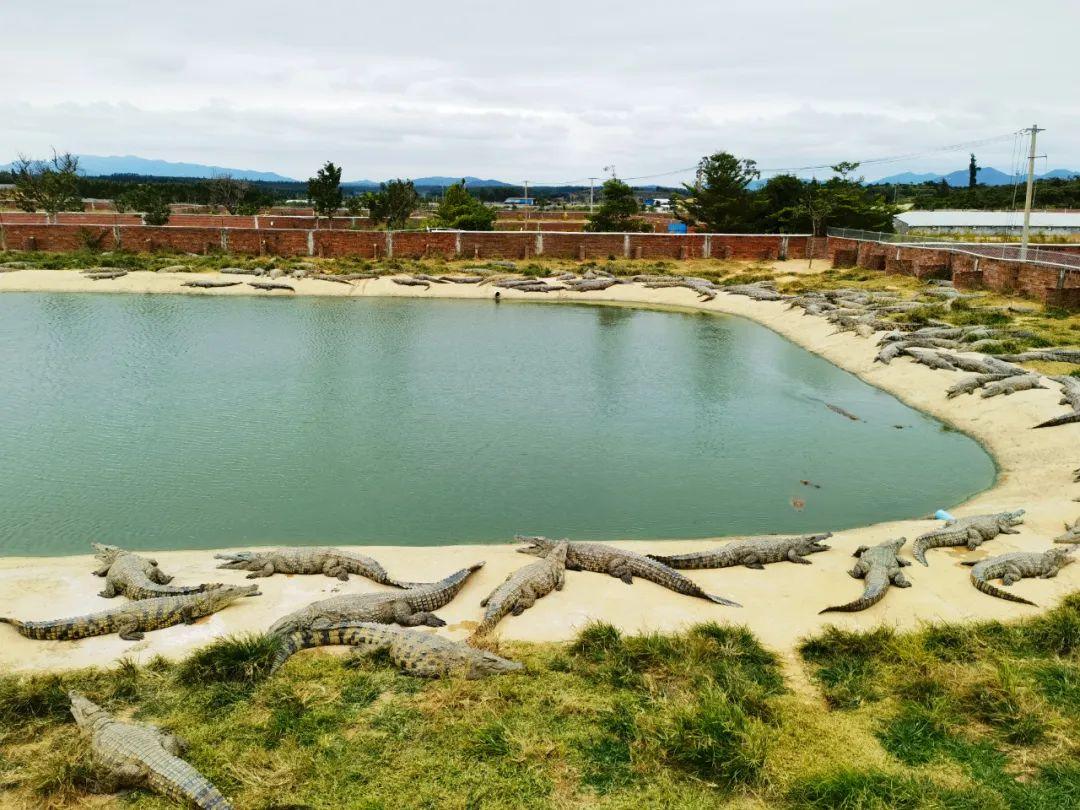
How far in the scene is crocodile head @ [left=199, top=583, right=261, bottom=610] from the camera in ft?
27.2

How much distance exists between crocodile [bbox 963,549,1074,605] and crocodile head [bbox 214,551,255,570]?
27.7 ft

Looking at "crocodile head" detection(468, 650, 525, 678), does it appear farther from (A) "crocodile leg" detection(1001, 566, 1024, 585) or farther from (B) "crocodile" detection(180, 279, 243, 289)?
(B) "crocodile" detection(180, 279, 243, 289)

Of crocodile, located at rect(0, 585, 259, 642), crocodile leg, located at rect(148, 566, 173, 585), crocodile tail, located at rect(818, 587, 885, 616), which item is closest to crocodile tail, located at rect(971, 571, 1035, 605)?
crocodile tail, located at rect(818, 587, 885, 616)

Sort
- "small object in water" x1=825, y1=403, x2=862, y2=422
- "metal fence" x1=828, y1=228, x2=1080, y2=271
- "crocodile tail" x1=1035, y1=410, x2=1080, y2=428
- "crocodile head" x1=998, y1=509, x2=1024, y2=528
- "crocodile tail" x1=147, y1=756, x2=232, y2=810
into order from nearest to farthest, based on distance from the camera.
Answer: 1. "crocodile tail" x1=147, y1=756, x2=232, y2=810
2. "crocodile head" x1=998, y1=509, x2=1024, y2=528
3. "crocodile tail" x1=1035, y1=410, x2=1080, y2=428
4. "small object in water" x1=825, y1=403, x2=862, y2=422
5. "metal fence" x1=828, y1=228, x2=1080, y2=271

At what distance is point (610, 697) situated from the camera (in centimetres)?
670

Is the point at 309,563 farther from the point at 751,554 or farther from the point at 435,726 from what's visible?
the point at 751,554

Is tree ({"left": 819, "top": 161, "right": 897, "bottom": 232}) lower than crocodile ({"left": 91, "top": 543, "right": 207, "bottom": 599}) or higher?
higher

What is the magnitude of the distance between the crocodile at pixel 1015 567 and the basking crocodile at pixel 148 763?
26.3ft

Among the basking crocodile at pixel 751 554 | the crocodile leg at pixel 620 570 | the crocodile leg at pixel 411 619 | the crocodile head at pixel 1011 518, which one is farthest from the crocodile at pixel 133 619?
the crocodile head at pixel 1011 518

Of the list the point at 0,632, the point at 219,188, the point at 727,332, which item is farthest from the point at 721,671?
the point at 219,188

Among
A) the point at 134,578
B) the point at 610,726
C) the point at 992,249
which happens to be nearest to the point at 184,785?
the point at 610,726

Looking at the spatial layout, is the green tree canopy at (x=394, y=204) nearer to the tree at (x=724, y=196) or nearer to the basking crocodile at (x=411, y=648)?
the tree at (x=724, y=196)

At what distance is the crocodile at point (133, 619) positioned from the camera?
7.64 metres

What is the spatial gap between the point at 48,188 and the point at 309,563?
51.6m
